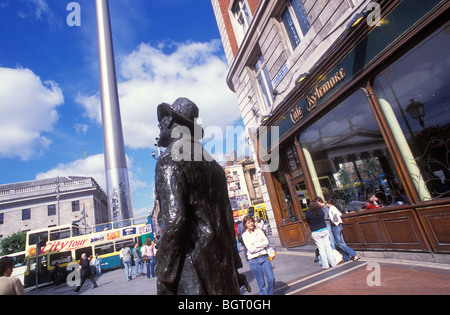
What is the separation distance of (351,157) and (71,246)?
20.6m

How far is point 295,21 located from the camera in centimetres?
855

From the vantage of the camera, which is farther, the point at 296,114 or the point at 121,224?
the point at 121,224

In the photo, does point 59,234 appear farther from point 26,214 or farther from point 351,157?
point 26,214

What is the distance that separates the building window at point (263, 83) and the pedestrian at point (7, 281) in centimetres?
952

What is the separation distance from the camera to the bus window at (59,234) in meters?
19.0

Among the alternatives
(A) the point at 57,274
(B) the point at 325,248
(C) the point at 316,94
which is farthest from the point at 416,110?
(A) the point at 57,274

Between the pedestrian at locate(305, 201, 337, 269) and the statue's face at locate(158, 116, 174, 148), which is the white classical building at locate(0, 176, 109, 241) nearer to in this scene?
the pedestrian at locate(305, 201, 337, 269)

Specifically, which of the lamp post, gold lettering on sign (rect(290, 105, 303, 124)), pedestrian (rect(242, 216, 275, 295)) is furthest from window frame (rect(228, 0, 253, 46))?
the lamp post

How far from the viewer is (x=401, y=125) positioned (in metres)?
5.52

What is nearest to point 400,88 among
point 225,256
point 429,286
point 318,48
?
point 318,48

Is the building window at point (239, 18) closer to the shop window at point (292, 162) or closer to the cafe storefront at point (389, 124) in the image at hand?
the cafe storefront at point (389, 124)

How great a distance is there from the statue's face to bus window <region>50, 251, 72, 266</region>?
2144 centimetres
